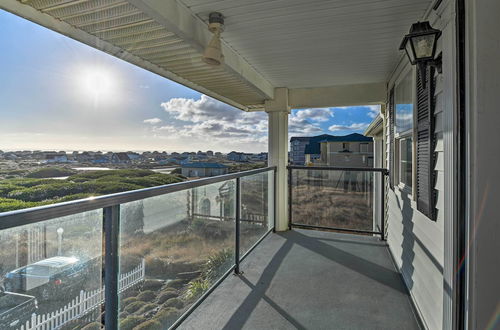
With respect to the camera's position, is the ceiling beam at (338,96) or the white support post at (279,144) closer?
the ceiling beam at (338,96)

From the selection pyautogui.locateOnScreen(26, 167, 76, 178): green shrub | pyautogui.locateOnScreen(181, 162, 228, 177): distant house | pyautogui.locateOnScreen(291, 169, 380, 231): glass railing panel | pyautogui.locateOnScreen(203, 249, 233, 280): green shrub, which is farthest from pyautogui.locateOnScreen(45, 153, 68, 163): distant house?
pyautogui.locateOnScreen(291, 169, 380, 231): glass railing panel

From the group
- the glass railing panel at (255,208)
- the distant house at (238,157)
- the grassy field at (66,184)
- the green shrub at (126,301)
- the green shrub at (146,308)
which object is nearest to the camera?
the green shrub at (126,301)

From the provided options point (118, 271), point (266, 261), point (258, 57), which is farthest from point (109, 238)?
point (258, 57)

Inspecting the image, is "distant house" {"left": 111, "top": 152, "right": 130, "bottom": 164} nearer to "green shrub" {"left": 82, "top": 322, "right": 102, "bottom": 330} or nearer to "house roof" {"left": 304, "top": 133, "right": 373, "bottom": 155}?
"green shrub" {"left": 82, "top": 322, "right": 102, "bottom": 330}

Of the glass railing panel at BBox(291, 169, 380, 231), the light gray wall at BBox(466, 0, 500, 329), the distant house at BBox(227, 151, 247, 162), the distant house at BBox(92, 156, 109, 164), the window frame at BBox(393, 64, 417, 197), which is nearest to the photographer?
the light gray wall at BBox(466, 0, 500, 329)

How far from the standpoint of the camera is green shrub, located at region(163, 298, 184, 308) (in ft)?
5.94

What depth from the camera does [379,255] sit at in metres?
3.44

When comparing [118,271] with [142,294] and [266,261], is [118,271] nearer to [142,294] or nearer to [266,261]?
[142,294]

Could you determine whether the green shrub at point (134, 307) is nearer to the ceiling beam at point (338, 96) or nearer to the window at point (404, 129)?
the window at point (404, 129)

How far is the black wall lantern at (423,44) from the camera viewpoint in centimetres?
162

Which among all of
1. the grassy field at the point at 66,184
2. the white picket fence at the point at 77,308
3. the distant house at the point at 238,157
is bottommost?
the white picket fence at the point at 77,308

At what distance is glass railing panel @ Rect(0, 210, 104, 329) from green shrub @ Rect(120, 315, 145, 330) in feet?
0.55

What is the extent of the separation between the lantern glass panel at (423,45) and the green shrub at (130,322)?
2379 mm

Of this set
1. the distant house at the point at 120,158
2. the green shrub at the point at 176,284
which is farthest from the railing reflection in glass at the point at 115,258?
the distant house at the point at 120,158
